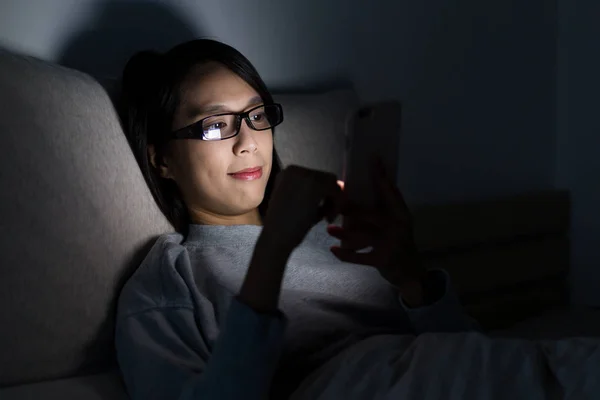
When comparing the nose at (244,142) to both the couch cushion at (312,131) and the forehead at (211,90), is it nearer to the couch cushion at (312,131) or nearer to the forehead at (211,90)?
the forehead at (211,90)

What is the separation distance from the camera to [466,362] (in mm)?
835

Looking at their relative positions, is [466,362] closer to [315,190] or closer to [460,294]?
[315,190]

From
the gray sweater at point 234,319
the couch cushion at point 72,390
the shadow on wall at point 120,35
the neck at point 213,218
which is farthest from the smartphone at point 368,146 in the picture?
the shadow on wall at point 120,35

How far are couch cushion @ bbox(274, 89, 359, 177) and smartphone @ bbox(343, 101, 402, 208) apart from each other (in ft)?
1.35

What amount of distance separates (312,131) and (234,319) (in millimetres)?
681

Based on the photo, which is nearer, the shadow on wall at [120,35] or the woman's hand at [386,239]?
the woman's hand at [386,239]

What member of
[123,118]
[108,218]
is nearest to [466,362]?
[108,218]

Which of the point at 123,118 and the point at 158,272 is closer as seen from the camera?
the point at 158,272

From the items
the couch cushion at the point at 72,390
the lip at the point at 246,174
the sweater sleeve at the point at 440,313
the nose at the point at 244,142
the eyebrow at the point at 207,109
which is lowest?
the couch cushion at the point at 72,390

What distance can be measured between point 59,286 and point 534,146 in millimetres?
1570

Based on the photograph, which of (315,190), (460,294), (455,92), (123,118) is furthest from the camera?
(455,92)

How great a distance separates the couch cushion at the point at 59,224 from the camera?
3.15 feet

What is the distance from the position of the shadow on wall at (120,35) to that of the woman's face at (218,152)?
0.83 feet

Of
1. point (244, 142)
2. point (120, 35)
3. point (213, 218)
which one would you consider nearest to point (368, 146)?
point (244, 142)
